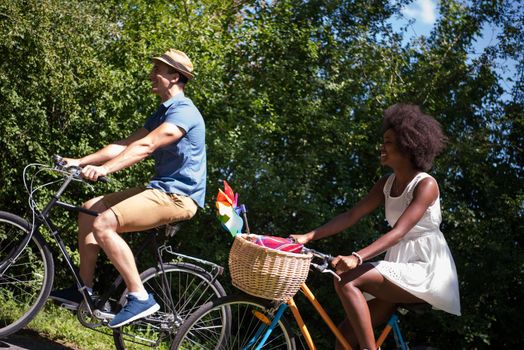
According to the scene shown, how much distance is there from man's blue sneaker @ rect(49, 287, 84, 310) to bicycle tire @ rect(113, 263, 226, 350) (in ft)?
0.93

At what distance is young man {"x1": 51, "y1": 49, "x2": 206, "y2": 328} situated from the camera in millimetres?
4574

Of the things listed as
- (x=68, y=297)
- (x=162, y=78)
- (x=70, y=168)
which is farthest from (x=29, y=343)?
(x=162, y=78)

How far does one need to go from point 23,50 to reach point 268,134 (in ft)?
8.46

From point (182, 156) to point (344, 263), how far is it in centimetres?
127

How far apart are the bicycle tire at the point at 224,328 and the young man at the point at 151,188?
297 millimetres

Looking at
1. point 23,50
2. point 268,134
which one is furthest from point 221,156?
point 23,50

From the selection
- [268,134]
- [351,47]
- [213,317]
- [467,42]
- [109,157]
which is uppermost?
[467,42]

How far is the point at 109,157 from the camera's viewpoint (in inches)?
197

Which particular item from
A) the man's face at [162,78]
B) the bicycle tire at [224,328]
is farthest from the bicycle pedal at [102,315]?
the man's face at [162,78]

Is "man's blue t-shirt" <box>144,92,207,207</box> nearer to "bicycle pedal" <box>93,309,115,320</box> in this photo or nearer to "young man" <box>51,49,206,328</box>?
"young man" <box>51,49,206,328</box>

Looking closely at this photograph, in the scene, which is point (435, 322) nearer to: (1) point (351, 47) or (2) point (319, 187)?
(2) point (319, 187)

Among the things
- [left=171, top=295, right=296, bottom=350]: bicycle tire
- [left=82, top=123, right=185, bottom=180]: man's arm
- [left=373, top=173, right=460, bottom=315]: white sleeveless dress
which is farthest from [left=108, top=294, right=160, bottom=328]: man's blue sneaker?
[left=373, top=173, right=460, bottom=315]: white sleeveless dress

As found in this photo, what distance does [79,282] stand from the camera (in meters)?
4.81

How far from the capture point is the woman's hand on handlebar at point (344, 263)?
413cm
